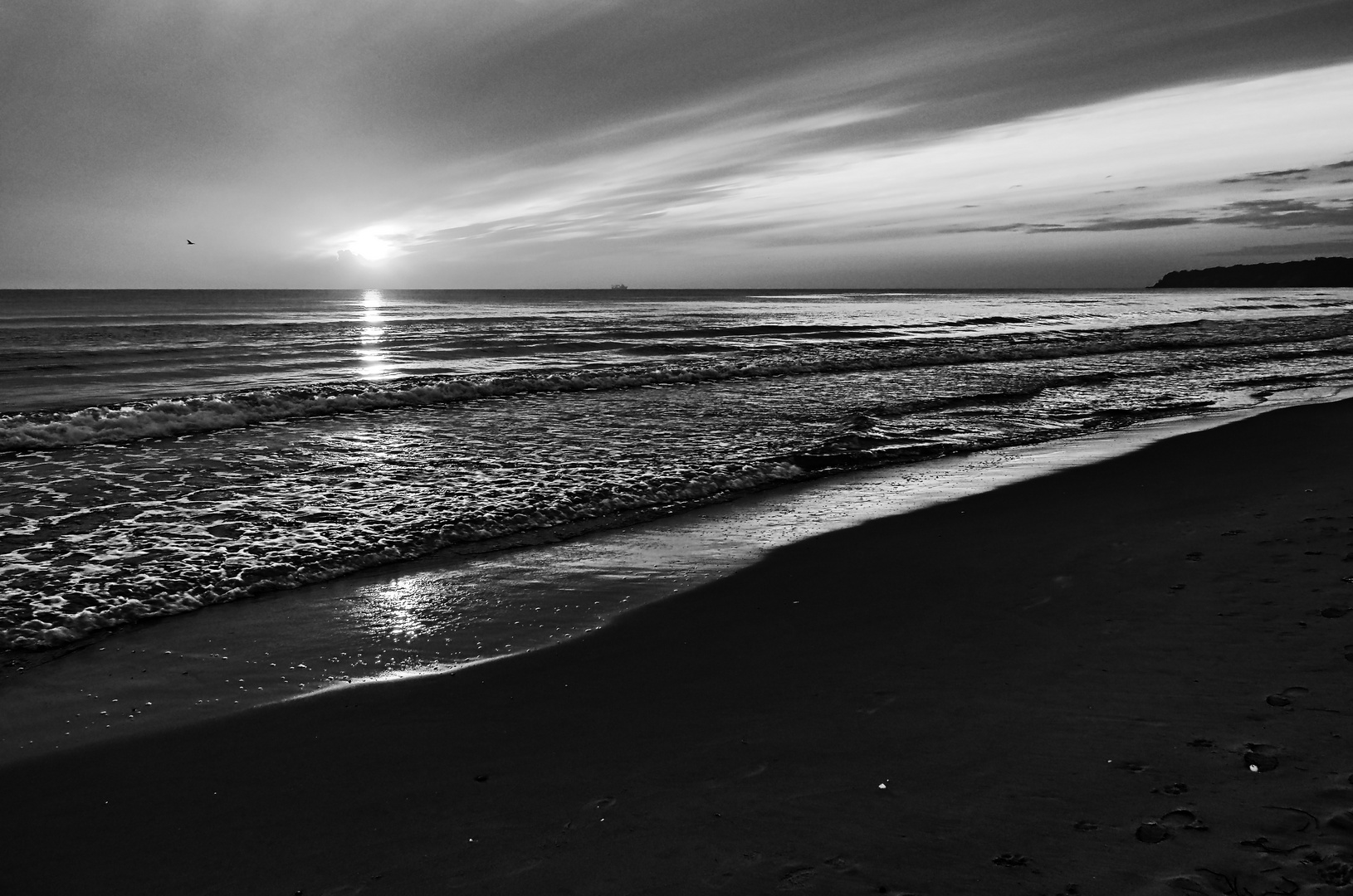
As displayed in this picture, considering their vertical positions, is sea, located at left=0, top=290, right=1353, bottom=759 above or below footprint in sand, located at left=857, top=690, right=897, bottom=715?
above

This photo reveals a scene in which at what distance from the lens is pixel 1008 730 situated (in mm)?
3627

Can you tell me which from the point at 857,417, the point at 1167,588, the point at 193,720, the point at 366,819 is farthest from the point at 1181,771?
the point at 857,417

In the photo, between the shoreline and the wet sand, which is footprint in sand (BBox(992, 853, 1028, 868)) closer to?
the wet sand

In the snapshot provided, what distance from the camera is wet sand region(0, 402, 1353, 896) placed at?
9.18ft

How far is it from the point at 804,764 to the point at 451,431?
36.8 ft

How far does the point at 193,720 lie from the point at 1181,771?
4919 mm

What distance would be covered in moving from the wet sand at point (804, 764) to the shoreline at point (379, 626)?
0.31m

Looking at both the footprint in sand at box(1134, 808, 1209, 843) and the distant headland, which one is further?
the distant headland

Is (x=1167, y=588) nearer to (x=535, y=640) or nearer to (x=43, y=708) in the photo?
(x=535, y=640)

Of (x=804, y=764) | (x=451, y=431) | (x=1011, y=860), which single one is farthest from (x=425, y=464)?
(x=1011, y=860)

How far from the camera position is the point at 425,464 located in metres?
10.7

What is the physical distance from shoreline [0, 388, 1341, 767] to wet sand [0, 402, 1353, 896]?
315 mm

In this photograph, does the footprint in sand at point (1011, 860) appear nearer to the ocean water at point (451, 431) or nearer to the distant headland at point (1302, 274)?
the ocean water at point (451, 431)

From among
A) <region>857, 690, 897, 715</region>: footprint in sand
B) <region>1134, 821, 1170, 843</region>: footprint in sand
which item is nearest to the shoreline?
<region>857, 690, 897, 715</region>: footprint in sand
